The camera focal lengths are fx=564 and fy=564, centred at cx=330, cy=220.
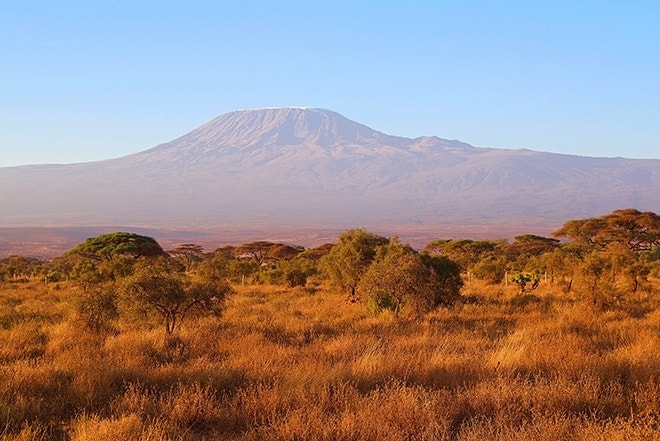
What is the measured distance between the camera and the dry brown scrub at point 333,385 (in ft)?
17.7

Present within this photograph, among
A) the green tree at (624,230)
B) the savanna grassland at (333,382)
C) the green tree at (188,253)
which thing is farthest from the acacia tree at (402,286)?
the green tree at (188,253)

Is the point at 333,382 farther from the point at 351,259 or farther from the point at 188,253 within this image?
the point at 188,253

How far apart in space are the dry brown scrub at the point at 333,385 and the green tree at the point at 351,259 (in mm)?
9709

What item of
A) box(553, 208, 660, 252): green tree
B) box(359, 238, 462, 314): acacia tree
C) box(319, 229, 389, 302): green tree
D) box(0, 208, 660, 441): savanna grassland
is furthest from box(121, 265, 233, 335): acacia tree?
box(553, 208, 660, 252): green tree

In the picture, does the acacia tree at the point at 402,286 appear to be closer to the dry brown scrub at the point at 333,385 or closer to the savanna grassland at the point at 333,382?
the savanna grassland at the point at 333,382

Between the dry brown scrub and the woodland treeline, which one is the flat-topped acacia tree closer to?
the woodland treeline

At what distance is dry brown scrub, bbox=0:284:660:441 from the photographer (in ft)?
17.7

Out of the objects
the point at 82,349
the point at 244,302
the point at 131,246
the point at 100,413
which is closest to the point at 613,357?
the point at 100,413

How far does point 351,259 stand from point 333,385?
49.9 feet

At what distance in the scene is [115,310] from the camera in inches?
566

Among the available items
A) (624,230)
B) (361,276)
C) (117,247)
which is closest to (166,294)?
(361,276)

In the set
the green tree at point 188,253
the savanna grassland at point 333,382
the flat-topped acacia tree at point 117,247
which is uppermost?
the savanna grassland at point 333,382

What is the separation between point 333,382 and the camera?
22.4 feet

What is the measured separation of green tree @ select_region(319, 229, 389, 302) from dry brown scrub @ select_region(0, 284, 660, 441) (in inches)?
382
